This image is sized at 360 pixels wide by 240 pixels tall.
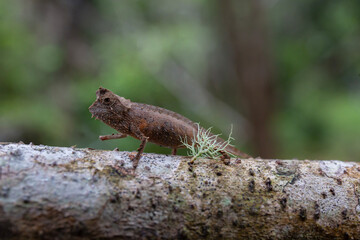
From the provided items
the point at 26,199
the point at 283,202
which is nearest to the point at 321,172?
the point at 283,202

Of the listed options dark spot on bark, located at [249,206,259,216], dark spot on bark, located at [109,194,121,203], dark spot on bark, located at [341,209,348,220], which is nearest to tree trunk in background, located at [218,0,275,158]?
dark spot on bark, located at [341,209,348,220]

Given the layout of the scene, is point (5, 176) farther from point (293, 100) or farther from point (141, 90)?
point (293, 100)

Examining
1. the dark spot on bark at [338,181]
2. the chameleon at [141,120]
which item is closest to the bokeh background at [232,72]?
the chameleon at [141,120]

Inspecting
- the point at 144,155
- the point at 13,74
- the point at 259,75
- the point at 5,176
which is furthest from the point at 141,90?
the point at 5,176

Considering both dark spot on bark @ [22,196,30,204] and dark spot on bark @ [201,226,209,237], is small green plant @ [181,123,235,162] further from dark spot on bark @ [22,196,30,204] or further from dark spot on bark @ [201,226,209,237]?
dark spot on bark @ [22,196,30,204]

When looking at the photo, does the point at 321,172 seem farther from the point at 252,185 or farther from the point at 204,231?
the point at 204,231

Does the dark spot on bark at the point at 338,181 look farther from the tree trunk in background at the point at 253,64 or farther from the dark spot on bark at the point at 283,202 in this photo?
the tree trunk in background at the point at 253,64
